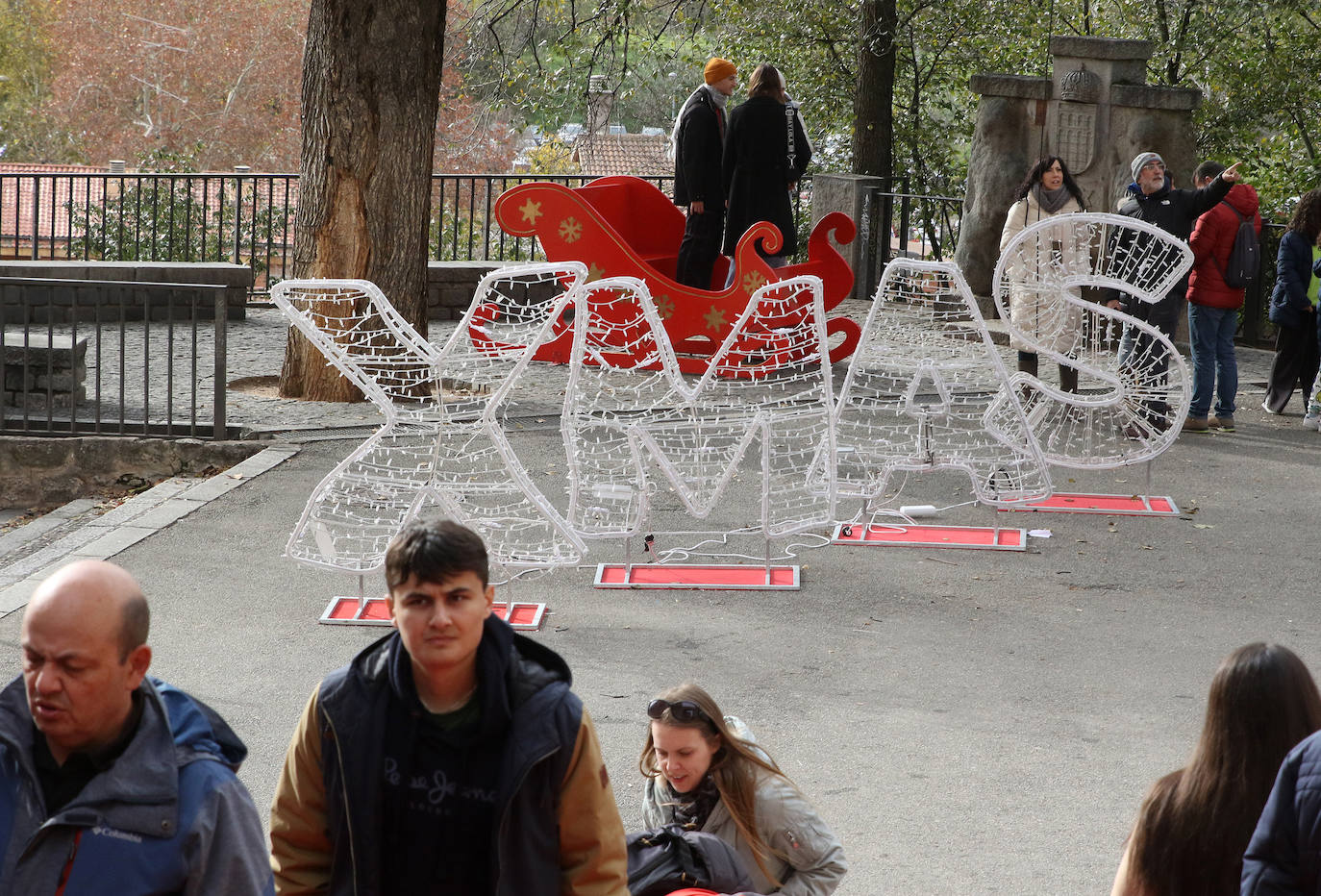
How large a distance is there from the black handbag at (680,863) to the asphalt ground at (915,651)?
0.96m

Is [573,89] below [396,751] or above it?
above

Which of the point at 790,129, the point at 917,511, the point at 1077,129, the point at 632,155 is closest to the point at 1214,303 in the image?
the point at 917,511

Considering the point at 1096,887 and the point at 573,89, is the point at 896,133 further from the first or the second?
the point at 1096,887

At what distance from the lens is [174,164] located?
19688 millimetres

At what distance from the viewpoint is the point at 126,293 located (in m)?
13.3

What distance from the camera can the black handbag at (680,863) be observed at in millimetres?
3346

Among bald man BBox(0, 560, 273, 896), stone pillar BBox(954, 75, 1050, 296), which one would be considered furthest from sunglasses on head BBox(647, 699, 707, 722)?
stone pillar BBox(954, 75, 1050, 296)

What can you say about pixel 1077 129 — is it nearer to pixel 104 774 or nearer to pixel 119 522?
pixel 119 522

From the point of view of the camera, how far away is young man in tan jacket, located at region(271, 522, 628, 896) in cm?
266

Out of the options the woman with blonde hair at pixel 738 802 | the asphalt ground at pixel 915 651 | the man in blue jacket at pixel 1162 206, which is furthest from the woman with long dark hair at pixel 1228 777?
the man in blue jacket at pixel 1162 206

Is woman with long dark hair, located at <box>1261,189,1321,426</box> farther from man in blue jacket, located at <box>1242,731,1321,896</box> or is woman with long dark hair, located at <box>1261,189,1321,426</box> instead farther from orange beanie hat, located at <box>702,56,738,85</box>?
man in blue jacket, located at <box>1242,731,1321,896</box>

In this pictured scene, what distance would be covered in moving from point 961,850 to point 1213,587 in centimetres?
335

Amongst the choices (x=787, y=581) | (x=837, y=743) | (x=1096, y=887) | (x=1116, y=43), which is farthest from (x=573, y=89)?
(x=1096, y=887)

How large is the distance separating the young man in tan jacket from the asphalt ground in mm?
1790
